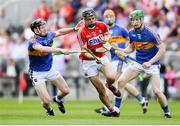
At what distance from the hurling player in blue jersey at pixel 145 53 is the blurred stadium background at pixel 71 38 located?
9737mm

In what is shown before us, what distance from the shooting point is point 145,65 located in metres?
19.2

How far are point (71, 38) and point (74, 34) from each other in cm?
28

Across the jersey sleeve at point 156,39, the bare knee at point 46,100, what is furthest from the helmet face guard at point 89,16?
the bare knee at point 46,100

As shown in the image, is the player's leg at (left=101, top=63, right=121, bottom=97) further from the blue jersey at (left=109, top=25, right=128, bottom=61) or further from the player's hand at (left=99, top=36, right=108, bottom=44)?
the blue jersey at (left=109, top=25, right=128, bottom=61)

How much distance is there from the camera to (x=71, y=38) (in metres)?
32.1

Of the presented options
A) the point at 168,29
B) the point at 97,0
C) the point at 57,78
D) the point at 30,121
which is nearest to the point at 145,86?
the point at 168,29

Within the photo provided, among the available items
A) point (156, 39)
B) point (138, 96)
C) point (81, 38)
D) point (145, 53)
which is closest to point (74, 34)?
point (138, 96)

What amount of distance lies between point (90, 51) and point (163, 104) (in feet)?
7.18

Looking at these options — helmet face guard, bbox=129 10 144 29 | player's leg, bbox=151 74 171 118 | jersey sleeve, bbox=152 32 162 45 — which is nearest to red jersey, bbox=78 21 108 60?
helmet face guard, bbox=129 10 144 29

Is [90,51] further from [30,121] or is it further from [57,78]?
[30,121]

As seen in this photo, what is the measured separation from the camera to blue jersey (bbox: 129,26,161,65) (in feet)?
63.7

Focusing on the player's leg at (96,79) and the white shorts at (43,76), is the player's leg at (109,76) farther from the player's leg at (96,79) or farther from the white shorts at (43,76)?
the white shorts at (43,76)

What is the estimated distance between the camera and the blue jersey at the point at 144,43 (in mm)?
19406

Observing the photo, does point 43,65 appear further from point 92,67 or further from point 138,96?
point 138,96
